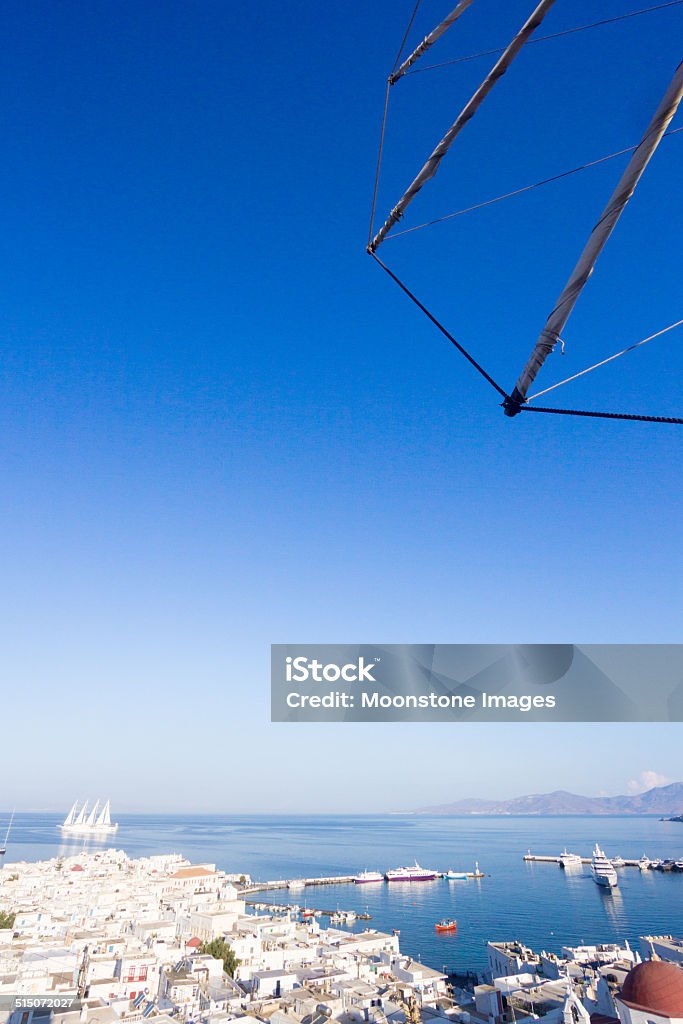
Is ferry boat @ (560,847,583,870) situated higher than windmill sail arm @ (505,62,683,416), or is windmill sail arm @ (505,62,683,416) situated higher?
windmill sail arm @ (505,62,683,416)

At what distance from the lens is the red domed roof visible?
944 centimetres

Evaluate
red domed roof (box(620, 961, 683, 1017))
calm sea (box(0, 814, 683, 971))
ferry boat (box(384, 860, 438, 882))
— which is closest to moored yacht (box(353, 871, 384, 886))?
ferry boat (box(384, 860, 438, 882))

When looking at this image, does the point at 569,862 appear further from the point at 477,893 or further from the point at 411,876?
the point at 477,893

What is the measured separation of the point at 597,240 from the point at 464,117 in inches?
85.9

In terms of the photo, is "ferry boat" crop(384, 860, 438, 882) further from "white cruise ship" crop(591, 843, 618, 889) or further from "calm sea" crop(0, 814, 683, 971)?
"white cruise ship" crop(591, 843, 618, 889)

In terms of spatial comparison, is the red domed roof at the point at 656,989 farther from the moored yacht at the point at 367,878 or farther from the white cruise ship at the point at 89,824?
the white cruise ship at the point at 89,824

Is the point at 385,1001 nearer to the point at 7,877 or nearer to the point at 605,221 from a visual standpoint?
the point at 605,221

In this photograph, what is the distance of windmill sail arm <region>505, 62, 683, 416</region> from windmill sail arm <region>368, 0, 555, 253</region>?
4.53ft

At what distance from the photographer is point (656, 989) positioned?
962 cm

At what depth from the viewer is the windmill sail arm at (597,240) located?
140 inches

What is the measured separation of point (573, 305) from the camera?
150 inches

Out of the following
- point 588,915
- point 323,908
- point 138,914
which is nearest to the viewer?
point 138,914

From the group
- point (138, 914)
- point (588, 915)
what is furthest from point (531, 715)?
point (588, 915)

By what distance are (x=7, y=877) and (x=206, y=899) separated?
15.6 meters
